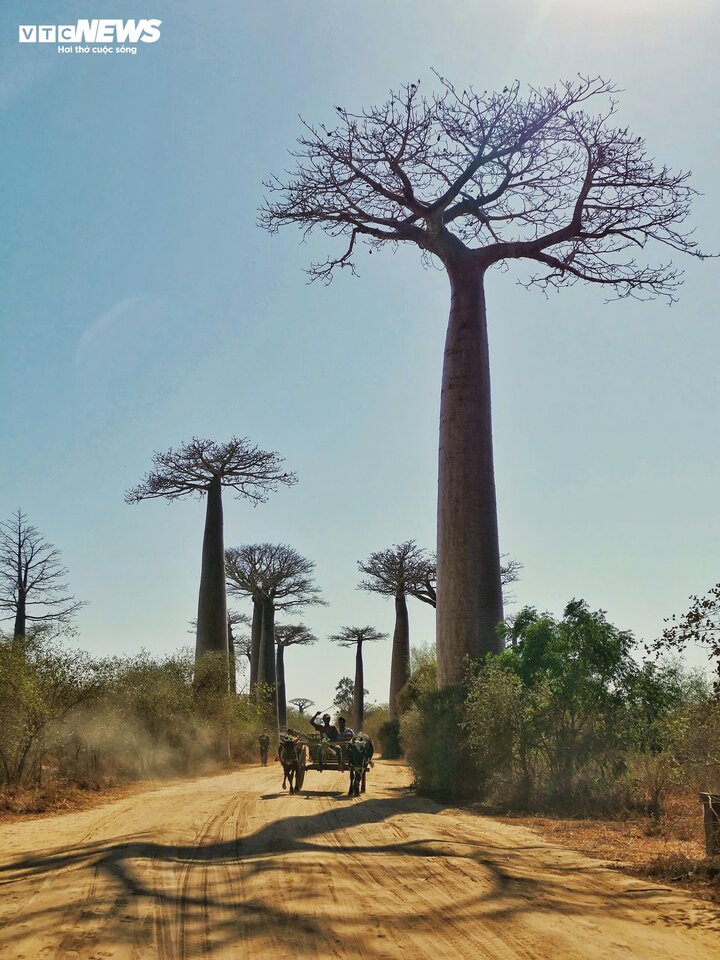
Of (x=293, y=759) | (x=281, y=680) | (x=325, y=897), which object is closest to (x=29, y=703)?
(x=293, y=759)

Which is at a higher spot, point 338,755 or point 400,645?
point 400,645

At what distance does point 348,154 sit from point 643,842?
13304 millimetres

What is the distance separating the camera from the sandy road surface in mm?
4578

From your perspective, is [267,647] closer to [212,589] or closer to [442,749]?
[212,589]

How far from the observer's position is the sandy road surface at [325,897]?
458 cm

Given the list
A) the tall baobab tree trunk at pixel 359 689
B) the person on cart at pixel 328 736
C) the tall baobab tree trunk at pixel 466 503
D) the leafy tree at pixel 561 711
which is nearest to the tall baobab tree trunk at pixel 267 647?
the tall baobab tree trunk at pixel 359 689

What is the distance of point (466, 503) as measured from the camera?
1476 centimetres

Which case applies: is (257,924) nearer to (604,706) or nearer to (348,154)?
(604,706)

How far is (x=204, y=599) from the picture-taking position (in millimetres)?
25688

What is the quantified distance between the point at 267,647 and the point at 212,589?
13086mm

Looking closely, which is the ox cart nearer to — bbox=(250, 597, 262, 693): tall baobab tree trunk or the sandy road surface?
Answer: the sandy road surface

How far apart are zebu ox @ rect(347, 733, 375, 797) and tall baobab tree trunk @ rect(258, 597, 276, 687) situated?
951 inches

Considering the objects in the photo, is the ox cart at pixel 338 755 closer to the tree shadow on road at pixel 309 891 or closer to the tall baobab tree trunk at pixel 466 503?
the tall baobab tree trunk at pixel 466 503

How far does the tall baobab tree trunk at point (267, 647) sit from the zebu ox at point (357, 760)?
24.2 m
